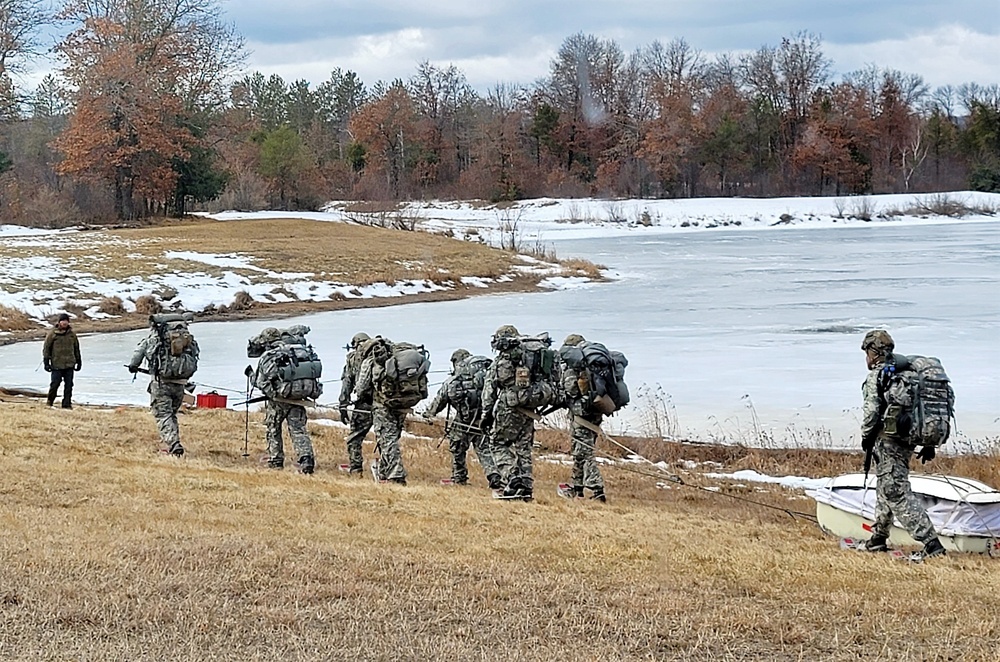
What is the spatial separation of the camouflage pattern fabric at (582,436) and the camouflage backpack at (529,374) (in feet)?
0.70

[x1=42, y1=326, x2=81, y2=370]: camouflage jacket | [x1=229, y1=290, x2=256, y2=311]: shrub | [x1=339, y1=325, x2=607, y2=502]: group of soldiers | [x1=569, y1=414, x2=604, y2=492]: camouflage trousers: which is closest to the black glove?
[x1=339, y1=325, x2=607, y2=502]: group of soldiers

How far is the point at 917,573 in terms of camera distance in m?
7.98

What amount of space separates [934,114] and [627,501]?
87.9 m

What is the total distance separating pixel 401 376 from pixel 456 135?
86089 mm

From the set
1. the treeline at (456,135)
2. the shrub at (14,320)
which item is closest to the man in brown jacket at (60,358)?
the shrub at (14,320)

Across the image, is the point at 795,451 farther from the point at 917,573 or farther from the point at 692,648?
the point at 692,648

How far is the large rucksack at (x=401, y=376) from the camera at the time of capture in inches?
488

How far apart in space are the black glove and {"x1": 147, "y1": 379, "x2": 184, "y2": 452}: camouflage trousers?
3.69 m

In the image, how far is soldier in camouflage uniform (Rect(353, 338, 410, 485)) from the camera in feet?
41.2

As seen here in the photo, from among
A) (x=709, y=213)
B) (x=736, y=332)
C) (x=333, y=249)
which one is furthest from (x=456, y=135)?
(x=736, y=332)

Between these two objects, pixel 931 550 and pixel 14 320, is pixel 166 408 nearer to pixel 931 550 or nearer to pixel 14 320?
pixel 931 550

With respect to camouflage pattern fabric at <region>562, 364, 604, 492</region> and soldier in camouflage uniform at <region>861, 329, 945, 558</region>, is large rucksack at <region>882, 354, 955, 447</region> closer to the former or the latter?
soldier in camouflage uniform at <region>861, 329, 945, 558</region>

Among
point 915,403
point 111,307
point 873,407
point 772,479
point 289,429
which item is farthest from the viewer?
point 111,307

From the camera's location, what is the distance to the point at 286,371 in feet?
42.5
